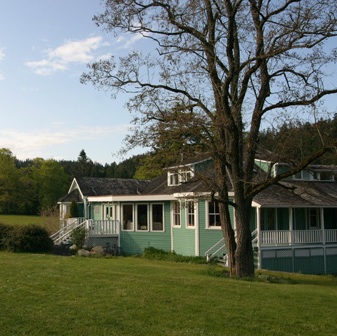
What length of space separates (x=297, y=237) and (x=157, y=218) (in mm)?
8152

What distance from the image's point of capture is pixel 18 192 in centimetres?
8062

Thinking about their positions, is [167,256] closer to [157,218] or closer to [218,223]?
[157,218]

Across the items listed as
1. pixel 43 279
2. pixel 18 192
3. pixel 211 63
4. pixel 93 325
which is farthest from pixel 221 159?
pixel 18 192

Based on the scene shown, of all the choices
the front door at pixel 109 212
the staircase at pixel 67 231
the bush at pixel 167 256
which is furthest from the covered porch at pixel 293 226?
the staircase at pixel 67 231

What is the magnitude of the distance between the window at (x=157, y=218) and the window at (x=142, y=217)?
22.5 inches

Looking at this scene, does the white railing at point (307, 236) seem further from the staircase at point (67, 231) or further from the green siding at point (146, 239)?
the staircase at point (67, 231)

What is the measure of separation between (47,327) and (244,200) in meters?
10.7

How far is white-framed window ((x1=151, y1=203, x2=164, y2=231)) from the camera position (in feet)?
91.1

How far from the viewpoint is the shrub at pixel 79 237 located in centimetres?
2714

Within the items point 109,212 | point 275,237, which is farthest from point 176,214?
point 109,212

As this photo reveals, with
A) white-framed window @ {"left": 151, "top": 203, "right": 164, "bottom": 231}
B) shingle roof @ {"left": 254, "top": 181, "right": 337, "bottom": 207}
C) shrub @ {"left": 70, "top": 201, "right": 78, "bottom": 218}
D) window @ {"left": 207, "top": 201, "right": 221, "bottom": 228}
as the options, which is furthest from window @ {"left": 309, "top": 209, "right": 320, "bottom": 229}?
shrub @ {"left": 70, "top": 201, "right": 78, "bottom": 218}

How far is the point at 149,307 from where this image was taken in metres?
9.06

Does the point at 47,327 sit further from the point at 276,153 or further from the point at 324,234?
the point at 324,234

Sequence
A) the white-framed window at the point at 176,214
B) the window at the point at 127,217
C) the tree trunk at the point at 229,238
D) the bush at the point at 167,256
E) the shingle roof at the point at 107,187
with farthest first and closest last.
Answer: the shingle roof at the point at 107,187
the window at the point at 127,217
the white-framed window at the point at 176,214
the bush at the point at 167,256
the tree trunk at the point at 229,238
